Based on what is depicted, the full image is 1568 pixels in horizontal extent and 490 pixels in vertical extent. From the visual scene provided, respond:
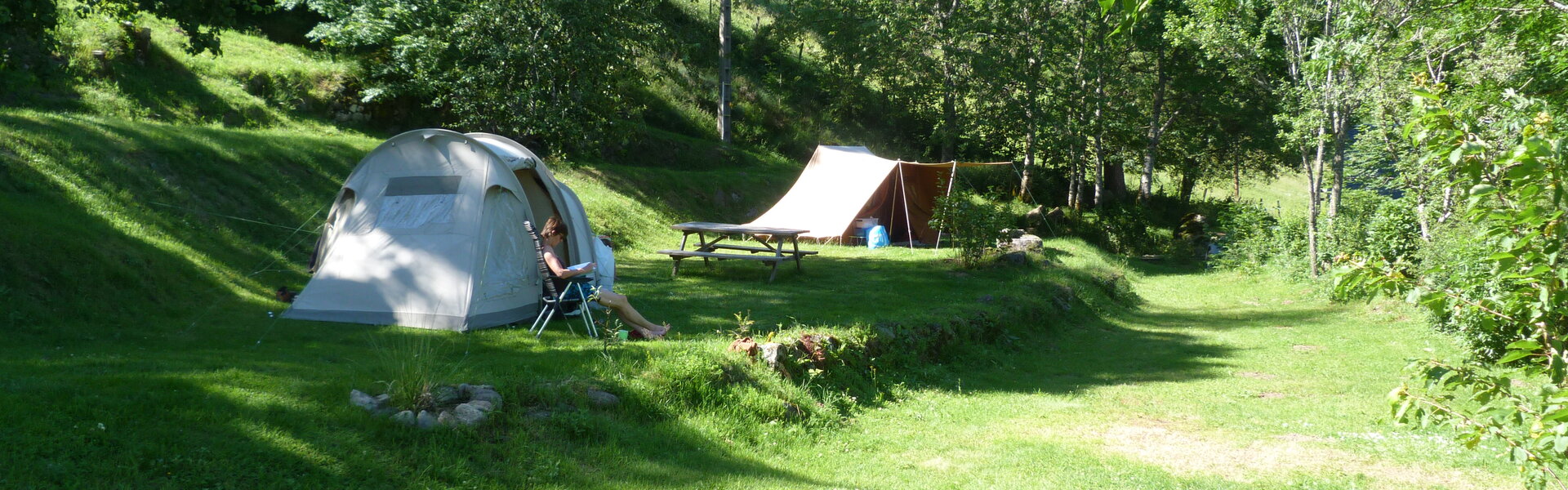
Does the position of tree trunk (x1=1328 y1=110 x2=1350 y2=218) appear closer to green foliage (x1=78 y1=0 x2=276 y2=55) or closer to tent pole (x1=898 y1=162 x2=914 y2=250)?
tent pole (x1=898 y1=162 x2=914 y2=250)

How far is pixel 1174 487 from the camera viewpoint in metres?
4.65

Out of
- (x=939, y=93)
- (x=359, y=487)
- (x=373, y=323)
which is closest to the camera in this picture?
(x=359, y=487)

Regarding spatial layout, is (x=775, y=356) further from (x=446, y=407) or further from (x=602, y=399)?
(x=446, y=407)

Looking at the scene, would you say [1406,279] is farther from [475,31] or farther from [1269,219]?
[1269,219]

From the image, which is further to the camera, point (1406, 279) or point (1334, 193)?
point (1334, 193)

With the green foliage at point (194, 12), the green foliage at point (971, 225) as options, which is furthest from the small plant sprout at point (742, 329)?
the green foliage at point (971, 225)

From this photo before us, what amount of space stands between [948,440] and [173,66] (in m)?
13.5

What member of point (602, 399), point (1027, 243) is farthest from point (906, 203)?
point (602, 399)

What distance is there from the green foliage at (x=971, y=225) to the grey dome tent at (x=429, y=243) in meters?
6.69

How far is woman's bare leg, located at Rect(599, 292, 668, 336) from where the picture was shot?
6594mm

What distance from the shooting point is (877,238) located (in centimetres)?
1546

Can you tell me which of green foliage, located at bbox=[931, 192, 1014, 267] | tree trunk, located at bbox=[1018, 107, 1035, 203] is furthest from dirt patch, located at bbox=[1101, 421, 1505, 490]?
tree trunk, located at bbox=[1018, 107, 1035, 203]

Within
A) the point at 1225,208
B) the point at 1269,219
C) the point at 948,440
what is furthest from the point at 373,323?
the point at 1225,208

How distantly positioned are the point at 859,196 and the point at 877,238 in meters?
0.93
